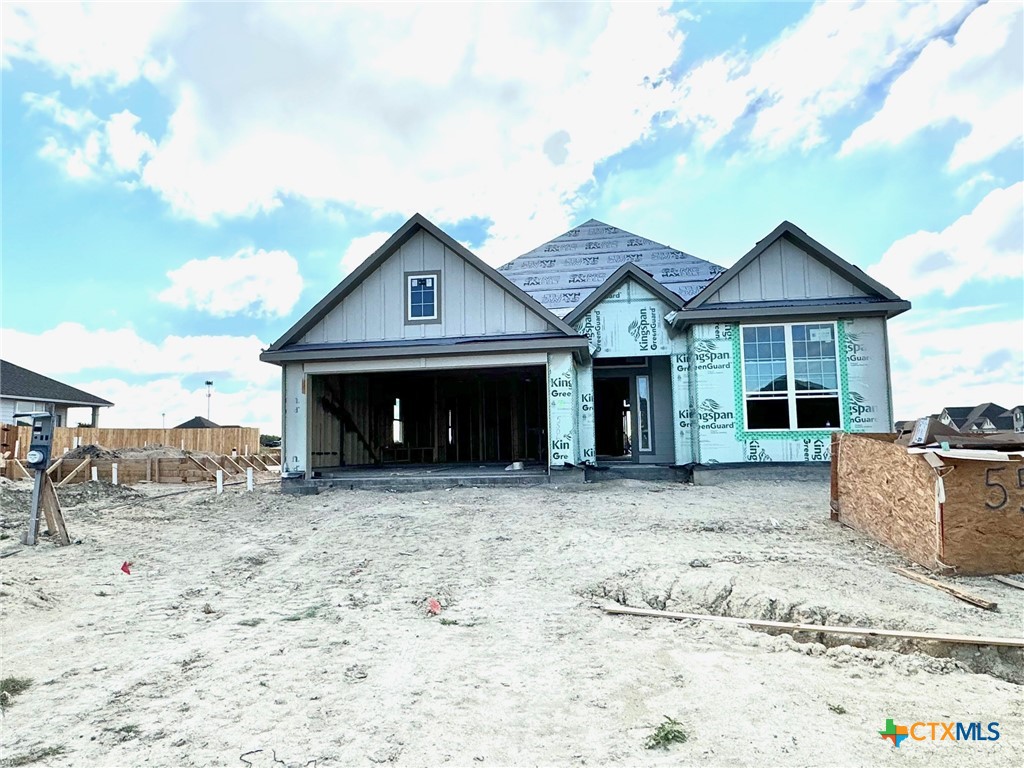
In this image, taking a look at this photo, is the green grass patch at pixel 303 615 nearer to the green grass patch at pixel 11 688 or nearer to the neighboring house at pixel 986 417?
the green grass patch at pixel 11 688

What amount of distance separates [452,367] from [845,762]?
34.9ft

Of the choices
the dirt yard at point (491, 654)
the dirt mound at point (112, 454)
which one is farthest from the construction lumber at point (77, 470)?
the dirt yard at point (491, 654)

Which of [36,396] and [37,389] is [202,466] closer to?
[36,396]

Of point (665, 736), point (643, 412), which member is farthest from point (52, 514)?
point (643, 412)

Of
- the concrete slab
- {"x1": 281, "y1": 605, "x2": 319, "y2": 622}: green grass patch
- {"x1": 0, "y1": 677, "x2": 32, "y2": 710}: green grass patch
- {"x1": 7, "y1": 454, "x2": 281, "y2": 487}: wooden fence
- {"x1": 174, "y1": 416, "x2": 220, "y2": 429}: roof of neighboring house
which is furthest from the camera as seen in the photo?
{"x1": 174, "y1": 416, "x2": 220, "y2": 429}: roof of neighboring house

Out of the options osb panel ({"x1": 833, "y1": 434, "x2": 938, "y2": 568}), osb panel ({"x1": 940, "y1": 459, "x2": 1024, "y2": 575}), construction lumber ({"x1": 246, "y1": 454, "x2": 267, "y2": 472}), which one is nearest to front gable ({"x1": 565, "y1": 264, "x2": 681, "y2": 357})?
osb panel ({"x1": 833, "y1": 434, "x2": 938, "y2": 568})

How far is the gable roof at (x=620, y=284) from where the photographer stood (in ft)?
45.0

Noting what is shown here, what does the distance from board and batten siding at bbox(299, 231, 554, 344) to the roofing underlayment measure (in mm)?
4481

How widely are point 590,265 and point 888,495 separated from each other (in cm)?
1395

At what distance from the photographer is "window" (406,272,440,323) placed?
43.4ft

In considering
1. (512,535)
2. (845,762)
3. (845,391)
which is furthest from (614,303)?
(845,762)

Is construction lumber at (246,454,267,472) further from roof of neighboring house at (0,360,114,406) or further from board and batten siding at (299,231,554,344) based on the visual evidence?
roof of neighboring house at (0,360,114,406)

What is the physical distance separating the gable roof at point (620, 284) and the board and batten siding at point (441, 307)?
1.62 m

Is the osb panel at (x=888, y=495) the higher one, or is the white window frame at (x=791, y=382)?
the white window frame at (x=791, y=382)
